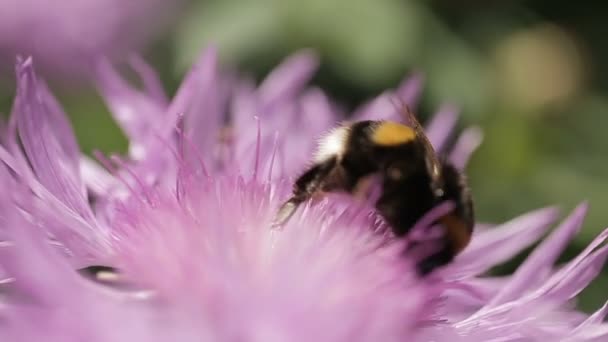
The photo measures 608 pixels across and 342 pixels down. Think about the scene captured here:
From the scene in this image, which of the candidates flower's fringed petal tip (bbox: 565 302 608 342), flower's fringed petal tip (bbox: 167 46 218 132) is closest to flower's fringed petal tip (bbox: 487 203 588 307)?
flower's fringed petal tip (bbox: 565 302 608 342)

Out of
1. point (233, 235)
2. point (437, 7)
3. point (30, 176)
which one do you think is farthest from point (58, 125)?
point (437, 7)

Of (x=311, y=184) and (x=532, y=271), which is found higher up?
(x=311, y=184)

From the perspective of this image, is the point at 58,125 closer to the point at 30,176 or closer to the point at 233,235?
the point at 30,176

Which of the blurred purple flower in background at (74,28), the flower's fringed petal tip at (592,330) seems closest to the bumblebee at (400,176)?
the flower's fringed petal tip at (592,330)

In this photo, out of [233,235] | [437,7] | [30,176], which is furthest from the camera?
[437,7]

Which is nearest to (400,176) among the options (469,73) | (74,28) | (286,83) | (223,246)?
(223,246)

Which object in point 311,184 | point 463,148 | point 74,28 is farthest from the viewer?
point 74,28

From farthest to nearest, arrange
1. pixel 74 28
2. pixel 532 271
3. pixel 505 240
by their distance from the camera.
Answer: pixel 74 28 → pixel 505 240 → pixel 532 271

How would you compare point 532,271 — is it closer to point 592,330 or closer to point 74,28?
point 592,330
